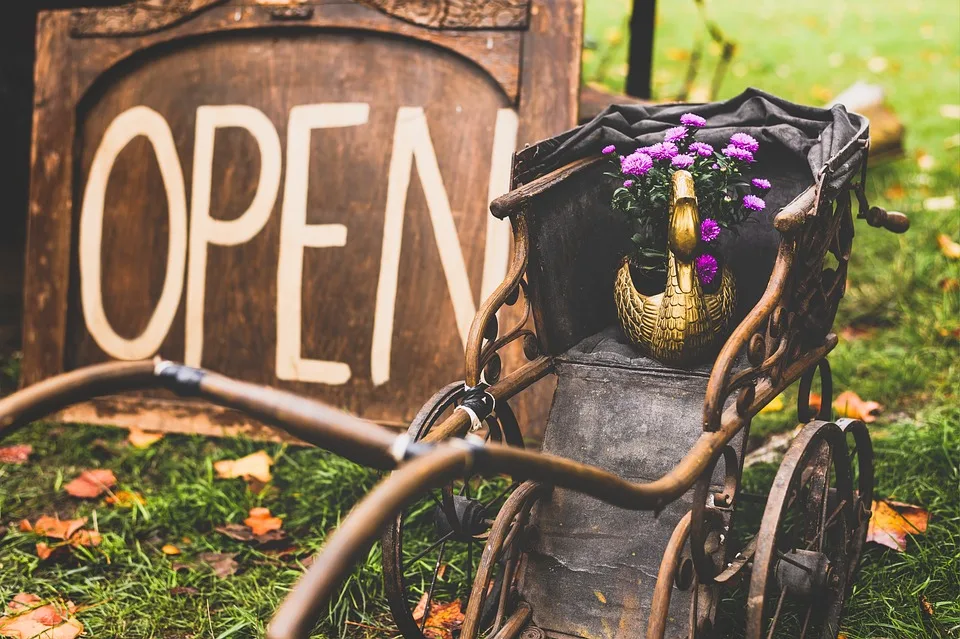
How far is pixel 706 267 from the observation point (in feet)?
7.45

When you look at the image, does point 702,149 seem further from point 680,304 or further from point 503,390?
point 503,390

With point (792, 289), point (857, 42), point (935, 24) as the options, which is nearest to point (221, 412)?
point (792, 289)

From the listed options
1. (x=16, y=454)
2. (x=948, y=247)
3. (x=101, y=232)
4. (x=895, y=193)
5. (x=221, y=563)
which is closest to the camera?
(x=221, y=563)

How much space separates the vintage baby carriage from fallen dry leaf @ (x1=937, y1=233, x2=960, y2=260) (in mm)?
1969

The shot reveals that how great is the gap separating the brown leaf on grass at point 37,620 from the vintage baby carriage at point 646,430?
0.94 m

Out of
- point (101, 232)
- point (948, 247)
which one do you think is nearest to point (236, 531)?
point (101, 232)

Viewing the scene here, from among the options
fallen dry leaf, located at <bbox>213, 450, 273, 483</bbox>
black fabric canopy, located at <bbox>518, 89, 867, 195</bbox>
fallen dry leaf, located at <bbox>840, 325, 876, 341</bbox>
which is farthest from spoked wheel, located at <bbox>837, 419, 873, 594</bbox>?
fallen dry leaf, located at <bbox>213, 450, 273, 483</bbox>

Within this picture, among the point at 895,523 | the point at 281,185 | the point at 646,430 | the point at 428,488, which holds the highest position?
the point at 281,185

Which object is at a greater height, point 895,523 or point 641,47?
point 641,47

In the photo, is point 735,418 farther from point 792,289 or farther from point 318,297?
point 318,297

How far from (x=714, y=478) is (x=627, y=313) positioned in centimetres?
48

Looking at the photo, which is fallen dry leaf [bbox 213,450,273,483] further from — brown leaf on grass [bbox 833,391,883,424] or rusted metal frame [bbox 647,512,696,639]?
brown leaf on grass [bbox 833,391,883,424]

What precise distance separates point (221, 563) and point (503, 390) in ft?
3.83

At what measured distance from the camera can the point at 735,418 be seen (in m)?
1.91
